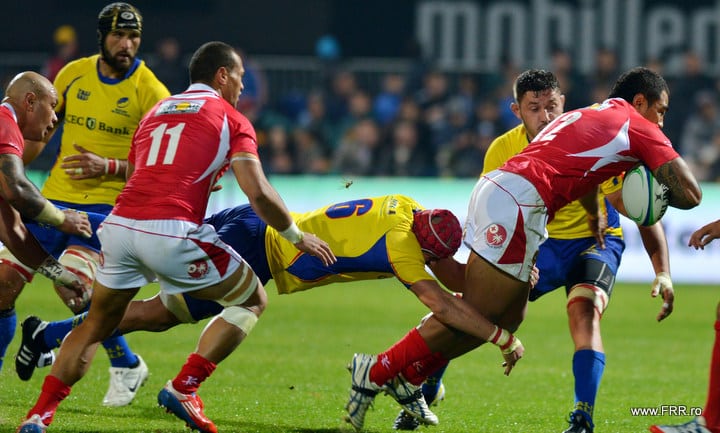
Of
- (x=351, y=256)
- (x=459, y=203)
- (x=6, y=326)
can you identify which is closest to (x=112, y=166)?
(x=6, y=326)

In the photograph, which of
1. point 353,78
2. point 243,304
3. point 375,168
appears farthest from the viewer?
point 353,78

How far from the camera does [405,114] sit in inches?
738

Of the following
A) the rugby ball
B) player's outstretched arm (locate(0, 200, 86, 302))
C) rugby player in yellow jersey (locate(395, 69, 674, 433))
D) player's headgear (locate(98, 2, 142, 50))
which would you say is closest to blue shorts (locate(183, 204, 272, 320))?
player's outstretched arm (locate(0, 200, 86, 302))

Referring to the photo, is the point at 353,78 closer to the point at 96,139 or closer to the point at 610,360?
the point at 610,360

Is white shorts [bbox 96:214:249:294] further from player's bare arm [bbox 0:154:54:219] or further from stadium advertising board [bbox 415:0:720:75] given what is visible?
stadium advertising board [bbox 415:0:720:75]

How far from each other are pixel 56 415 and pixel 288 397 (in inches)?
67.6

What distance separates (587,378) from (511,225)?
109 centimetres

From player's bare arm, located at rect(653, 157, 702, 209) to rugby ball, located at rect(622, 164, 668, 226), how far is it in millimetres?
78

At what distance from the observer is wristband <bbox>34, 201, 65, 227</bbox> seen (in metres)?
6.29

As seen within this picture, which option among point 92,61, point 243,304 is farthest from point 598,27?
point 243,304

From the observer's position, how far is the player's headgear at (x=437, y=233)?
6.57 meters

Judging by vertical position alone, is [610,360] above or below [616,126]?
below

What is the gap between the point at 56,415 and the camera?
6922 mm

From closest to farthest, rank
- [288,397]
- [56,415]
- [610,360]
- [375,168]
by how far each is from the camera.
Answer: [56,415], [288,397], [610,360], [375,168]
